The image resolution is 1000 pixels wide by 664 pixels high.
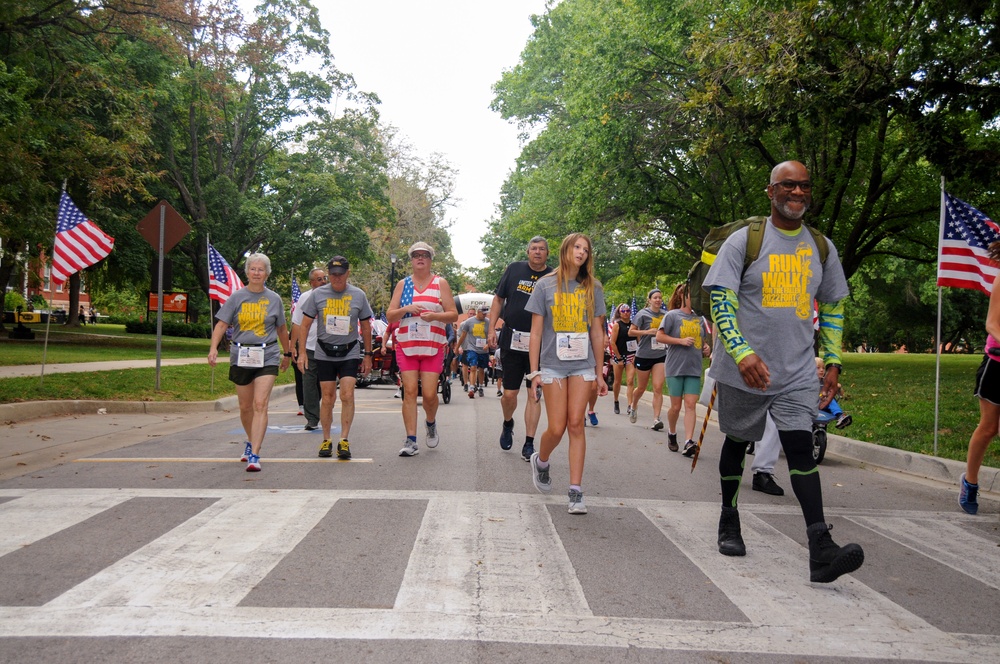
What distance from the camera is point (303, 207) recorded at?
34.4 m

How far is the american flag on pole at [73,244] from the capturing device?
13375 millimetres

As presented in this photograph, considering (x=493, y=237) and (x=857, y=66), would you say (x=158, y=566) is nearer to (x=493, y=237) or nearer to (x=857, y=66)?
(x=857, y=66)

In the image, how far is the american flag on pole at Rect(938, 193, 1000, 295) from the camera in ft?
30.8

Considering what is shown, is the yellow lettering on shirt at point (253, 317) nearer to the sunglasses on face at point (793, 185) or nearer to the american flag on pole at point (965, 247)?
the sunglasses on face at point (793, 185)

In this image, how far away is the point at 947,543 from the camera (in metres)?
5.48

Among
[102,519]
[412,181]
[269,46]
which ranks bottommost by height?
[102,519]

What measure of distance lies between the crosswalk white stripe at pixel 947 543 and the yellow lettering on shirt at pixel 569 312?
7.94ft

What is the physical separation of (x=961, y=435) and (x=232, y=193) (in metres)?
29.2

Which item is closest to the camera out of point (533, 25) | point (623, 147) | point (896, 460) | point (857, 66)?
point (896, 460)

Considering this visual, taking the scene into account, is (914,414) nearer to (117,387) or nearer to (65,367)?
(117,387)

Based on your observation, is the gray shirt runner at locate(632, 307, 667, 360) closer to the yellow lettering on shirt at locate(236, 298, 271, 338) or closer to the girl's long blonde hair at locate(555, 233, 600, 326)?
the girl's long blonde hair at locate(555, 233, 600, 326)

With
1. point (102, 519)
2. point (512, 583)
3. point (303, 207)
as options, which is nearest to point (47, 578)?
point (102, 519)

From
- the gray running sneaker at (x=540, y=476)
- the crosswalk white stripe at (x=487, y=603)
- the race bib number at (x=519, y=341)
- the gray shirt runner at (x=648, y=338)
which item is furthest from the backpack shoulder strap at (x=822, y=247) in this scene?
the gray shirt runner at (x=648, y=338)

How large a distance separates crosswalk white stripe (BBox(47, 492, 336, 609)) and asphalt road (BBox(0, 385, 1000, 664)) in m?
Answer: 0.02
